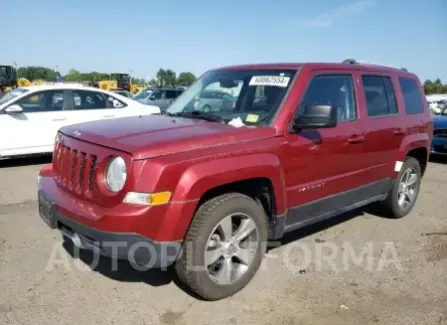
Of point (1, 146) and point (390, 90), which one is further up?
point (390, 90)

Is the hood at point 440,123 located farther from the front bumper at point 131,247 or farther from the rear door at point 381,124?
the front bumper at point 131,247

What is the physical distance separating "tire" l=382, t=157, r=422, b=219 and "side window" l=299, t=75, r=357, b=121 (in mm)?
1376

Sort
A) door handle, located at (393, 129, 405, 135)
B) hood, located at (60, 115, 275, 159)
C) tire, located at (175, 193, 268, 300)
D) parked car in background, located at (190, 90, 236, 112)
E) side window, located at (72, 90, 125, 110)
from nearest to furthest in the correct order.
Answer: hood, located at (60, 115, 275, 159) → tire, located at (175, 193, 268, 300) → parked car in background, located at (190, 90, 236, 112) → door handle, located at (393, 129, 405, 135) → side window, located at (72, 90, 125, 110)

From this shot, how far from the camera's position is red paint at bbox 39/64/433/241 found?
2.81m

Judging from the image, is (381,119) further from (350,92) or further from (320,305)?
(320,305)

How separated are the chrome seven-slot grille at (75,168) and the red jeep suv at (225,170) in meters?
0.01

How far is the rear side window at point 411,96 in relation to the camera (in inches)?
A: 203

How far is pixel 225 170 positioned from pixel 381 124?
7.62ft

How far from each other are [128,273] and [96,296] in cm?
44

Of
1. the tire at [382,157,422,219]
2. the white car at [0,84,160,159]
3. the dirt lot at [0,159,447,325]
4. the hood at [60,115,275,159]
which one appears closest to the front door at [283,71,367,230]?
the hood at [60,115,275,159]

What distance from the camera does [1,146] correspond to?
7.86 metres

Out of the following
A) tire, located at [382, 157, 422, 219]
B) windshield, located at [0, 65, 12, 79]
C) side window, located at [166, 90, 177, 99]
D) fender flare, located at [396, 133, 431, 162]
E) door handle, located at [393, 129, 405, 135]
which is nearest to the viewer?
door handle, located at [393, 129, 405, 135]

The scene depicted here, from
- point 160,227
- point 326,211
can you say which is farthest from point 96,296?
point 326,211

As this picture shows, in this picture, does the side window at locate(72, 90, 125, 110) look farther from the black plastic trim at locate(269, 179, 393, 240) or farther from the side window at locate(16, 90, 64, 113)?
the black plastic trim at locate(269, 179, 393, 240)
